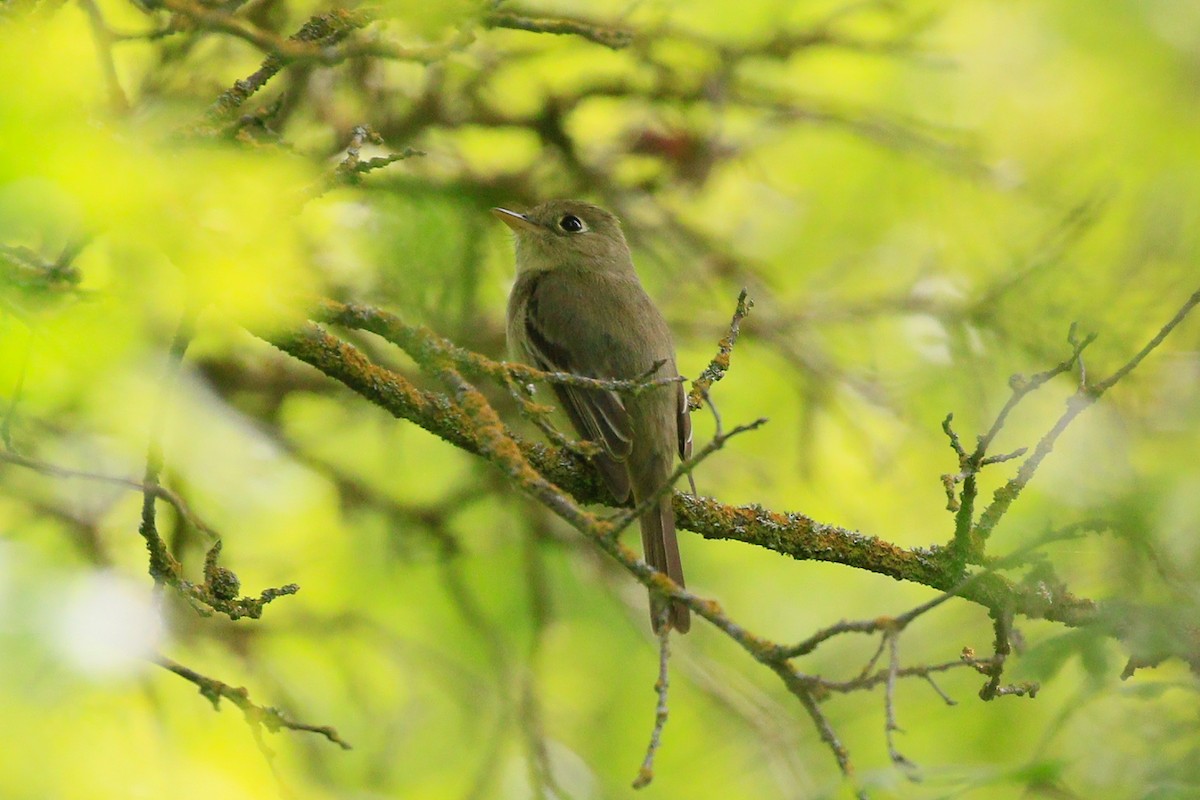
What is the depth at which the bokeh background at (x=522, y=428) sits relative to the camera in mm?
3988

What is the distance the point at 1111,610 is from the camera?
8.25 feet

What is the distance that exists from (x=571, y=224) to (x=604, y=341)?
101 centimetres

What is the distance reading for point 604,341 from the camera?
5969mm

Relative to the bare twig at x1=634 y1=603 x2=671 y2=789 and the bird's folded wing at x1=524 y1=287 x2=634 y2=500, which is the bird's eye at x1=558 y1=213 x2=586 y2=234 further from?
the bare twig at x1=634 y1=603 x2=671 y2=789

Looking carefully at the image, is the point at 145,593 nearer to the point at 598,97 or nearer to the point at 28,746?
the point at 28,746

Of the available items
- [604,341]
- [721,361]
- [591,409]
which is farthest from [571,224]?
[721,361]

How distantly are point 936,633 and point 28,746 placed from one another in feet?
15.1

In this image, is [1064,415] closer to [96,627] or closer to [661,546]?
[661,546]

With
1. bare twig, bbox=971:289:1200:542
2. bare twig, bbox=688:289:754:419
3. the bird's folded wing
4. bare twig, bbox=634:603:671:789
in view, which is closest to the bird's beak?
the bird's folded wing

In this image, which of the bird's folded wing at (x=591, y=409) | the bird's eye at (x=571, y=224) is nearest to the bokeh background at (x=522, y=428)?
the bird's eye at (x=571, y=224)

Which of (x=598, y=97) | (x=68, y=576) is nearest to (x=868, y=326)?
(x=598, y=97)

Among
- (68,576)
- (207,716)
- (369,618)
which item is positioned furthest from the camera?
(369,618)

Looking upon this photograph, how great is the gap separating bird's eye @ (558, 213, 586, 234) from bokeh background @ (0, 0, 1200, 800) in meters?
0.13

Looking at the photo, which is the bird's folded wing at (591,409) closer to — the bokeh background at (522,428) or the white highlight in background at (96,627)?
the bokeh background at (522,428)
